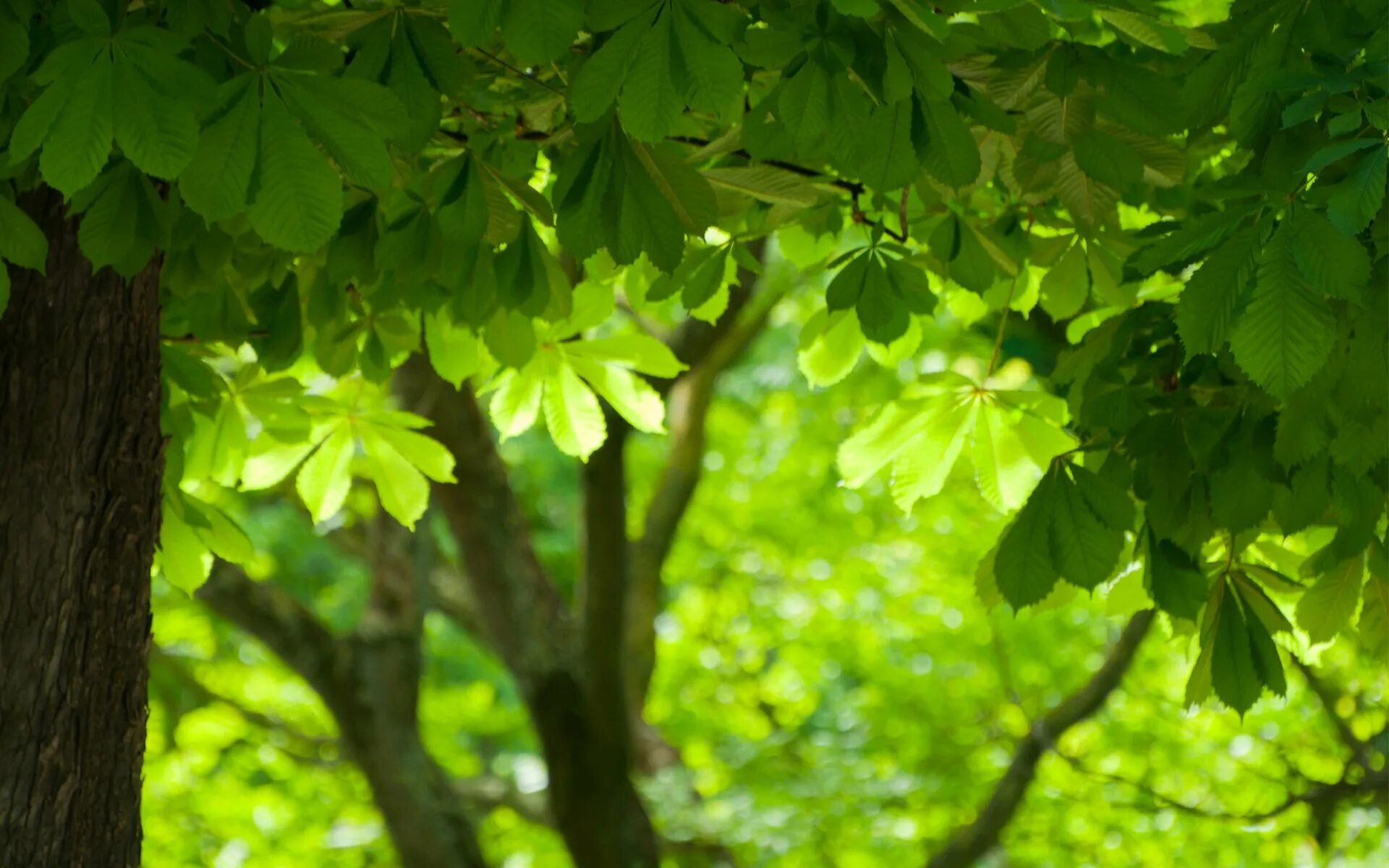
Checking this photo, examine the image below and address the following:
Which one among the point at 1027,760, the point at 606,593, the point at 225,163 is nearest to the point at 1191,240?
the point at 225,163

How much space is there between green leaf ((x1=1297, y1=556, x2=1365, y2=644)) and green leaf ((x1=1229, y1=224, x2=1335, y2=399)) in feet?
2.77

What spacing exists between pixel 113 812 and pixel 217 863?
25.7ft

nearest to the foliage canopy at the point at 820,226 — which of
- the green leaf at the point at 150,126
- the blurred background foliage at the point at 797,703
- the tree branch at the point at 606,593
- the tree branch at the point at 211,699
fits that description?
the green leaf at the point at 150,126

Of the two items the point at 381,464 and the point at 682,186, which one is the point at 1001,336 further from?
the point at 381,464

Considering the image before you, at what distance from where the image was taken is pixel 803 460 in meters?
11.7

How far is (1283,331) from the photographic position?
1.45 m

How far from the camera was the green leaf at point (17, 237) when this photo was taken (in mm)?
1912

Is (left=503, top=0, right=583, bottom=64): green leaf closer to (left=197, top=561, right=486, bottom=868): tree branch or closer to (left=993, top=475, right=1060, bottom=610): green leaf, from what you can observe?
(left=993, top=475, right=1060, bottom=610): green leaf

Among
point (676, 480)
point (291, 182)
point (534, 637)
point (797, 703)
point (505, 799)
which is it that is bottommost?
point (291, 182)

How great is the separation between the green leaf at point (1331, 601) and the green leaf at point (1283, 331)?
84 cm

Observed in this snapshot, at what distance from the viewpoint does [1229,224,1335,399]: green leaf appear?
56.8 inches

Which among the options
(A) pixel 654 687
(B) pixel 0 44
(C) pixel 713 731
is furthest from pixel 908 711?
(B) pixel 0 44

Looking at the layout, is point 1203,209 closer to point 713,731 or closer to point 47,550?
point 47,550

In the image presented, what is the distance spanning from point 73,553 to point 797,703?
9.14 m
